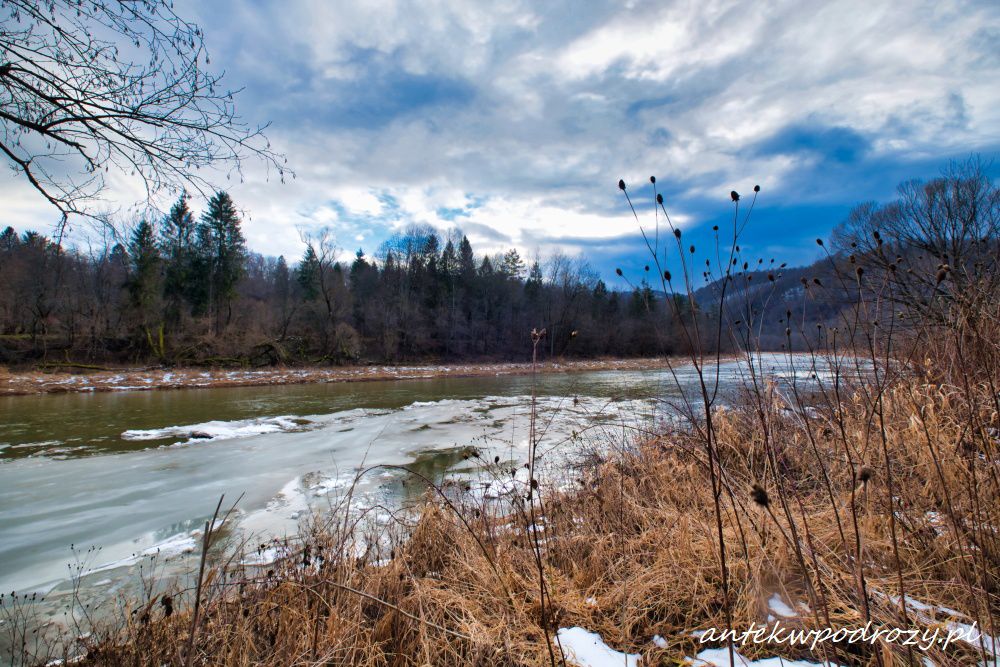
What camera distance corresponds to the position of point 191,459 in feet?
24.6

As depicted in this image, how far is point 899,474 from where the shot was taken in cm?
308

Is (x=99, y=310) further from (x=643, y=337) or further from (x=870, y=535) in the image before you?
(x=643, y=337)

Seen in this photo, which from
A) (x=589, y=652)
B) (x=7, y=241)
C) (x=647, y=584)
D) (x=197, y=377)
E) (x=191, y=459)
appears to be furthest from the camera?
(x=197, y=377)

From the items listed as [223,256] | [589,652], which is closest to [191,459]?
[589,652]

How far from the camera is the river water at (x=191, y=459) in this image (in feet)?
13.9

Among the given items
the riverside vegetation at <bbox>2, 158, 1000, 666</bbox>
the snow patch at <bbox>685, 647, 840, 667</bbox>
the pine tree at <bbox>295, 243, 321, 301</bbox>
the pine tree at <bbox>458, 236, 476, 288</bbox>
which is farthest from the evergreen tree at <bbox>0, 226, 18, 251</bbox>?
the pine tree at <bbox>458, 236, 476, 288</bbox>

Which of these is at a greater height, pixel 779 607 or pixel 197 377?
pixel 779 607

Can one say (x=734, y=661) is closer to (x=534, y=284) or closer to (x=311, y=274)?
(x=311, y=274)

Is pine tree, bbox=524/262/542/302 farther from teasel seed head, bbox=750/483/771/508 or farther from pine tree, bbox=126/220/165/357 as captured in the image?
teasel seed head, bbox=750/483/771/508

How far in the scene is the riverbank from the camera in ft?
58.5

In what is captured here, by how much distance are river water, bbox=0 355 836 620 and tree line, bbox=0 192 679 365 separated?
518cm

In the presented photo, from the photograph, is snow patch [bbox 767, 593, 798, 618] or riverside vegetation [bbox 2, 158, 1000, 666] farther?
snow patch [bbox 767, 593, 798, 618]

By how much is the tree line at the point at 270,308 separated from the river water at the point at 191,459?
204 inches

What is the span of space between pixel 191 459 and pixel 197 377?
18.6m
